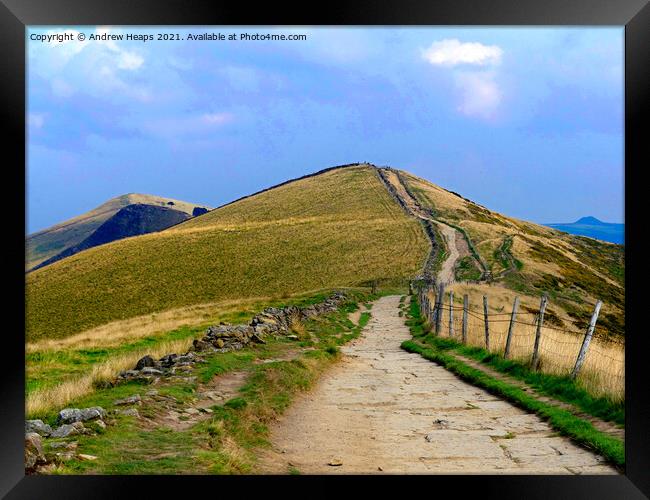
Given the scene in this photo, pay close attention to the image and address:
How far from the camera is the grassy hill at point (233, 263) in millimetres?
56469

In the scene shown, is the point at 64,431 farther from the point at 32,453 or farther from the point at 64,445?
the point at 32,453

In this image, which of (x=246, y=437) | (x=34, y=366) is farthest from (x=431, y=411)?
(x=34, y=366)

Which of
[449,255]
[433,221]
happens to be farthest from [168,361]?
[433,221]

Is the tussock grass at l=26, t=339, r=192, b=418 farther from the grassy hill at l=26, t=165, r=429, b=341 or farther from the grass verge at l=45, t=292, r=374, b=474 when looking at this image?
the grassy hill at l=26, t=165, r=429, b=341

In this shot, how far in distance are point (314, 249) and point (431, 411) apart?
209 ft

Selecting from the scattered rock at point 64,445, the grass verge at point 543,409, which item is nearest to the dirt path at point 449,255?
the grass verge at point 543,409

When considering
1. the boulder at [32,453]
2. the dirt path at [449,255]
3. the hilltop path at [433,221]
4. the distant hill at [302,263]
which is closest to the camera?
the boulder at [32,453]

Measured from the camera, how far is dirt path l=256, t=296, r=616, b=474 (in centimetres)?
682

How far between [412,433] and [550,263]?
62.9 meters

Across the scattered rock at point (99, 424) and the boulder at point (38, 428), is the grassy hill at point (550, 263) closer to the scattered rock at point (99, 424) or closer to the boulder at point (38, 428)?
the scattered rock at point (99, 424)

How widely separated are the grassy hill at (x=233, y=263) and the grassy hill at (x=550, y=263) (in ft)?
25.3

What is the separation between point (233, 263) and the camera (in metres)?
69.2
